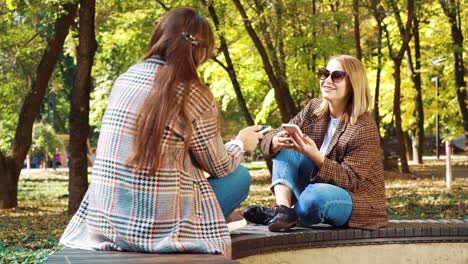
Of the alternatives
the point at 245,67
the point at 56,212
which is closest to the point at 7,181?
the point at 56,212

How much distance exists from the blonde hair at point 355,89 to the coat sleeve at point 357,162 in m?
0.12

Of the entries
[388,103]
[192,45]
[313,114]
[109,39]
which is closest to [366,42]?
[388,103]

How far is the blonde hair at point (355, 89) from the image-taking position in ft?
19.8

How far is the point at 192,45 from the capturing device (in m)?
4.51

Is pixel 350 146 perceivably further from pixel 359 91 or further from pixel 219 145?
pixel 219 145

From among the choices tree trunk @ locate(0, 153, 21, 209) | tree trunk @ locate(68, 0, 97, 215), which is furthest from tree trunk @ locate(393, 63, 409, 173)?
tree trunk @ locate(68, 0, 97, 215)

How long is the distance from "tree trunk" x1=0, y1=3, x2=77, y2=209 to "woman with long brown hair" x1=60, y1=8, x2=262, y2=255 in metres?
12.5

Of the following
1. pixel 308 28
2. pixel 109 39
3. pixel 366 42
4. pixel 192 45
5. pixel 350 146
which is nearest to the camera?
pixel 192 45

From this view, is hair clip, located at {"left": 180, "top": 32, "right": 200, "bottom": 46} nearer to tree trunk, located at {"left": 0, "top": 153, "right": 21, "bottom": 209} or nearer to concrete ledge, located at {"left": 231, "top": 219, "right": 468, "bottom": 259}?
concrete ledge, located at {"left": 231, "top": 219, "right": 468, "bottom": 259}

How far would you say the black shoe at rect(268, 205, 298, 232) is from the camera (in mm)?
5820

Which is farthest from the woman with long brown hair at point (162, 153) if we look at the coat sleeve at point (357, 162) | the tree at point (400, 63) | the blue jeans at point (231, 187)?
the tree at point (400, 63)

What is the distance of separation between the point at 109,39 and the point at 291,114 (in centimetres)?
790

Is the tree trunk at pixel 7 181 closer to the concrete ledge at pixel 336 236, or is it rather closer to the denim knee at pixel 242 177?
the concrete ledge at pixel 336 236

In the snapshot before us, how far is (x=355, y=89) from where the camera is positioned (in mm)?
6051
